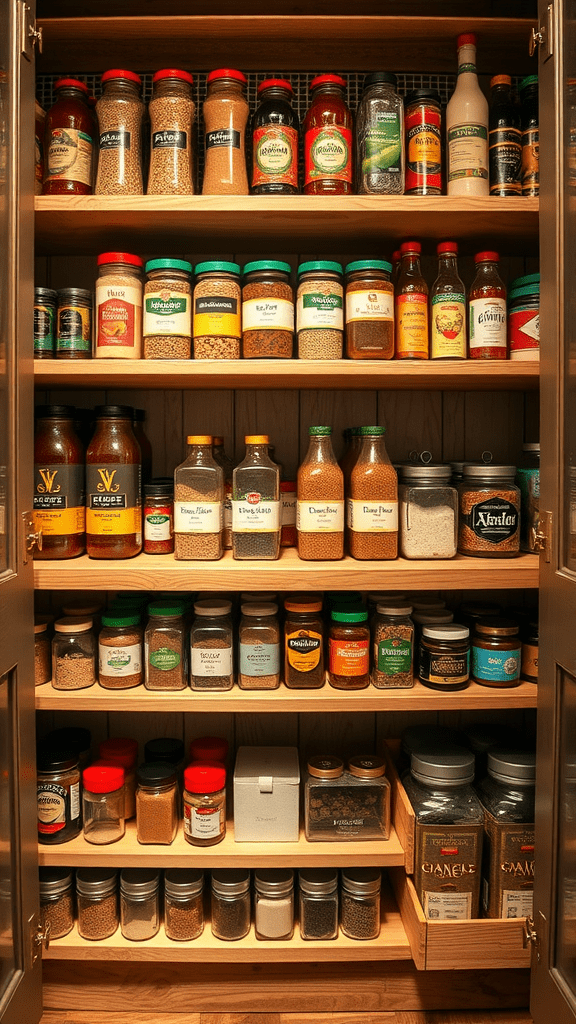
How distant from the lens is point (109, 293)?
47.4 inches

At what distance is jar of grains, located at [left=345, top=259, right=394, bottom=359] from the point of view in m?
1.21

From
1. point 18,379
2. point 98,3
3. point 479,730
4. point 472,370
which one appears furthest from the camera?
point 479,730

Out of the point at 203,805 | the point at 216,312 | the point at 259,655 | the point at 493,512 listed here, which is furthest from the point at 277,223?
the point at 203,805

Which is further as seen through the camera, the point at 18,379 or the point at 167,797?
the point at 167,797

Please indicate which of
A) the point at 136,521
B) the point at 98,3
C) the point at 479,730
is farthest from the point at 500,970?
the point at 98,3

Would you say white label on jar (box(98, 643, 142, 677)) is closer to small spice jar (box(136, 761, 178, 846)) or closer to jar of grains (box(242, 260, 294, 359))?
small spice jar (box(136, 761, 178, 846))

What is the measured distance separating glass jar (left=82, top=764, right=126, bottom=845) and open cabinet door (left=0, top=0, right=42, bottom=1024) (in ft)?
0.53

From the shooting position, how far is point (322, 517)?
1.22m

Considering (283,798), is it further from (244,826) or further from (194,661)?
(194,661)

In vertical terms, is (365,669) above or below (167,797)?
above

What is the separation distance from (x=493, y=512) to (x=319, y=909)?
2.84 ft

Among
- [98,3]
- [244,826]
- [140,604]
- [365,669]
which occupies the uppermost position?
[98,3]

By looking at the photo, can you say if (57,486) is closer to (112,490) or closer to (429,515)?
(112,490)

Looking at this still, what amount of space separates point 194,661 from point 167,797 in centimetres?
28
